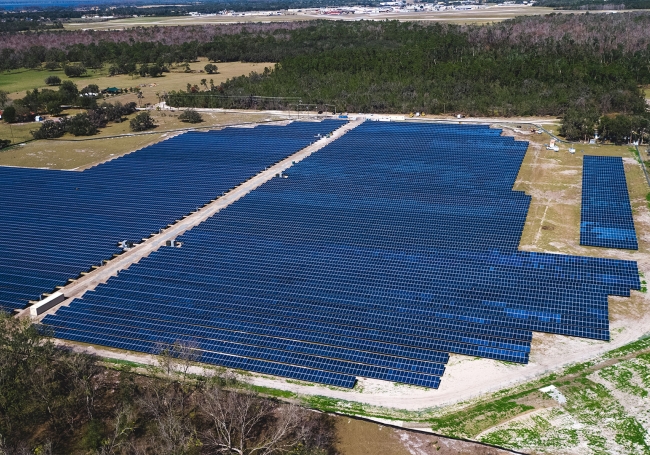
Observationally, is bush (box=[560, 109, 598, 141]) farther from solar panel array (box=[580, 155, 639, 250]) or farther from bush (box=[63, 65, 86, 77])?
bush (box=[63, 65, 86, 77])

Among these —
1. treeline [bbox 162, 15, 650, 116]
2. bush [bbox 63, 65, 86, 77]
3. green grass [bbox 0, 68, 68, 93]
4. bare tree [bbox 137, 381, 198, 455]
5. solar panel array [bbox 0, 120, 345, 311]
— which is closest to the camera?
bare tree [bbox 137, 381, 198, 455]

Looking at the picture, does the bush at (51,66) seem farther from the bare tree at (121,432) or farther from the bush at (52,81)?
the bare tree at (121,432)

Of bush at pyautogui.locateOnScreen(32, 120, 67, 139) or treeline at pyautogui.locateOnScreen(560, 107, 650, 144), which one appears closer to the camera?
treeline at pyautogui.locateOnScreen(560, 107, 650, 144)

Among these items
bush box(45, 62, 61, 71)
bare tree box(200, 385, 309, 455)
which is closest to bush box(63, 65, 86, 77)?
bush box(45, 62, 61, 71)

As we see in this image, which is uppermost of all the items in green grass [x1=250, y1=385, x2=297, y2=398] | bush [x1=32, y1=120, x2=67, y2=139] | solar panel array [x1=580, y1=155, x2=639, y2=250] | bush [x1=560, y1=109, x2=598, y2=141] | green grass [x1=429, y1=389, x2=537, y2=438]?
bush [x1=560, y1=109, x2=598, y2=141]

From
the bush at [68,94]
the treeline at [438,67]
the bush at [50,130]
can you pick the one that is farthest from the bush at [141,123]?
the bush at [68,94]

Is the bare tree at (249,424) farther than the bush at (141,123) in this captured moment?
No
